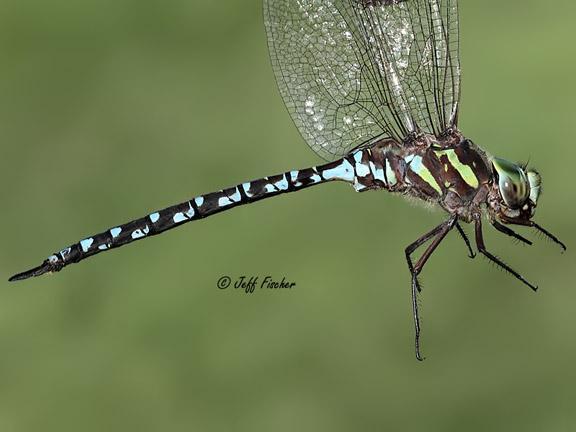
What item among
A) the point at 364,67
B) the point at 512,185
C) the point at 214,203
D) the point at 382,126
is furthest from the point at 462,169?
the point at 214,203

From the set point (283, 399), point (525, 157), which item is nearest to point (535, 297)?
point (525, 157)

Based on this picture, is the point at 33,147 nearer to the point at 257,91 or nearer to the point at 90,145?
the point at 90,145

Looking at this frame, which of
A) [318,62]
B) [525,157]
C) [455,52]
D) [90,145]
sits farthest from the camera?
[90,145]

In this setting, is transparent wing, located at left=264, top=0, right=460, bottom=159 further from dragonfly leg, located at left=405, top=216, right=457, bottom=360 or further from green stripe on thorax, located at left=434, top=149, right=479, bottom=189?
dragonfly leg, located at left=405, top=216, right=457, bottom=360

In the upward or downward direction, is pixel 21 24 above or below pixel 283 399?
above

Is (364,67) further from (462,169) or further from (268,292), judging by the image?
(268,292)

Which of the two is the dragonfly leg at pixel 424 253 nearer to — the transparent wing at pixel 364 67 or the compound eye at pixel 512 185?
the compound eye at pixel 512 185

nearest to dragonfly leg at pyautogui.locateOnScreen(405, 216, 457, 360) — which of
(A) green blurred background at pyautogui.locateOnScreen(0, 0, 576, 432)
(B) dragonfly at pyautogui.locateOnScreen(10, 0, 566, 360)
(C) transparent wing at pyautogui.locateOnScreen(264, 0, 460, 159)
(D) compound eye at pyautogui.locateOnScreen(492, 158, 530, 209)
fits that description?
(B) dragonfly at pyautogui.locateOnScreen(10, 0, 566, 360)

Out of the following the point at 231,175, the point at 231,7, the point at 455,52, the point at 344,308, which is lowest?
the point at 344,308
